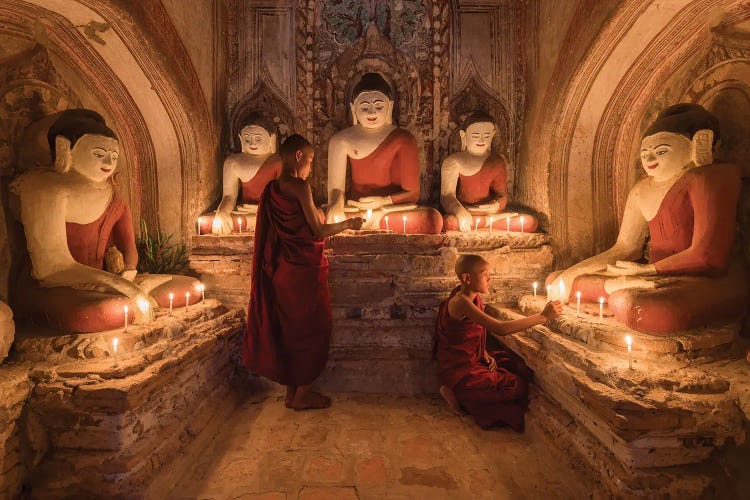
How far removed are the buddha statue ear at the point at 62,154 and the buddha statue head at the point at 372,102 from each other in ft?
9.31

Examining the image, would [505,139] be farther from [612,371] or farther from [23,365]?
[23,365]

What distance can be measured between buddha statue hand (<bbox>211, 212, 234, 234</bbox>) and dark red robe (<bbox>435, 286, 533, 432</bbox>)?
248 cm

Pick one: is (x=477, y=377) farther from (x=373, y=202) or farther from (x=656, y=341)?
(x=373, y=202)

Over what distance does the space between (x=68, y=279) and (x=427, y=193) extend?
3.88 metres

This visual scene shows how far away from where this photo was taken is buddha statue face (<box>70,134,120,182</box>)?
133 inches

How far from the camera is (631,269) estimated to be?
3379mm

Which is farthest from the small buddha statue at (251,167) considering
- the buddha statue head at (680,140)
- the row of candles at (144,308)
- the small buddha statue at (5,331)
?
the buddha statue head at (680,140)

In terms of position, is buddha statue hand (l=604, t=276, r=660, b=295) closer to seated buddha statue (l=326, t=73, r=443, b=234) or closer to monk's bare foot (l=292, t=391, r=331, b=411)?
seated buddha statue (l=326, t=73, r=443, b=234)

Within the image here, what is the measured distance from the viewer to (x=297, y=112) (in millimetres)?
5711

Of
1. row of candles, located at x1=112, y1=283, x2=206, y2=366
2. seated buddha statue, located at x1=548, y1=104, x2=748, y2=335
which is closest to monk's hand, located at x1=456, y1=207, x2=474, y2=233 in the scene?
seated buddha statue, located at x1=548, y1=104, x2=748, y2=335

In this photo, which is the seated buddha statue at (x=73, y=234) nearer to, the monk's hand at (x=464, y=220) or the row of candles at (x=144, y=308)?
the row of candles at (x=144, y=308)

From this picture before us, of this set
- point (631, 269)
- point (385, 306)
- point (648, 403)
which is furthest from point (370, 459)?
point (631, 269)

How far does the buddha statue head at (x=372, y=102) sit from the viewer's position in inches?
201

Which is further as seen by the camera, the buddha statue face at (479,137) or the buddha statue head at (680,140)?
the buddha statue face at (479,137)
